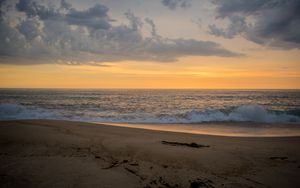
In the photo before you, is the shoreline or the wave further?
the wave

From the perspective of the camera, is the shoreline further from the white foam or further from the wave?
the white foam

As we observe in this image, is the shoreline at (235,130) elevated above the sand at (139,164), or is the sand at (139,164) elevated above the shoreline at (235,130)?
the sand at (139,164)

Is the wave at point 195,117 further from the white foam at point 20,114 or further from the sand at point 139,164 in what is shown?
the sand at point 139,164

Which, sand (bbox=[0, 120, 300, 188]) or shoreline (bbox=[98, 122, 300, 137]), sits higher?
sand (bbox=[0, 120, 300, 188])

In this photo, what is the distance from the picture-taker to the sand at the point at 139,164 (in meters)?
4.11

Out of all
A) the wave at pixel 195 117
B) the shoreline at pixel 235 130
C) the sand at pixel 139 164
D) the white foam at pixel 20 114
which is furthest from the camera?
the white foam at pixel 20 114

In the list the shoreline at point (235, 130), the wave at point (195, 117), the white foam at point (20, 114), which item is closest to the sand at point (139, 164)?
the shoreline at point (235, 130)

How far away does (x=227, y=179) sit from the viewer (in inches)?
172

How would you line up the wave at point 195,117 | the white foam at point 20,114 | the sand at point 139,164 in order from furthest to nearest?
the white foam at point 20,114
the wave at point 195,117
the sand at point 139,164

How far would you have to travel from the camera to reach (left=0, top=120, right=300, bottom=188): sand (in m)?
4.11

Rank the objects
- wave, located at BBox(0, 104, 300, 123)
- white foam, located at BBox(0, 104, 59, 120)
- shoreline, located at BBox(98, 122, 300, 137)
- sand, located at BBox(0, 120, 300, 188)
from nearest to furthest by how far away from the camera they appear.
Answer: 1. sand, located at BBox(0, 120, 300, 188)
2. shoreline, located at BBox(98, 122, 300, 137)
3. wave, located at BBox(0, 104, 300, 123)
4. white foam, located at BBox(0, 104, 59, 120)

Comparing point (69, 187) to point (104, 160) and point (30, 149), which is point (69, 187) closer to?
point (104, 160)

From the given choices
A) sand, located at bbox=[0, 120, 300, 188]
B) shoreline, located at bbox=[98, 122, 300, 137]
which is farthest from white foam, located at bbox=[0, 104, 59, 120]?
sand, located at bbox=[0, 120, 300, 188]

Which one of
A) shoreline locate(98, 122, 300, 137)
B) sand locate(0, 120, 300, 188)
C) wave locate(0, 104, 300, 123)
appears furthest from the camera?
wave locate(0, 104, 300, 123)
